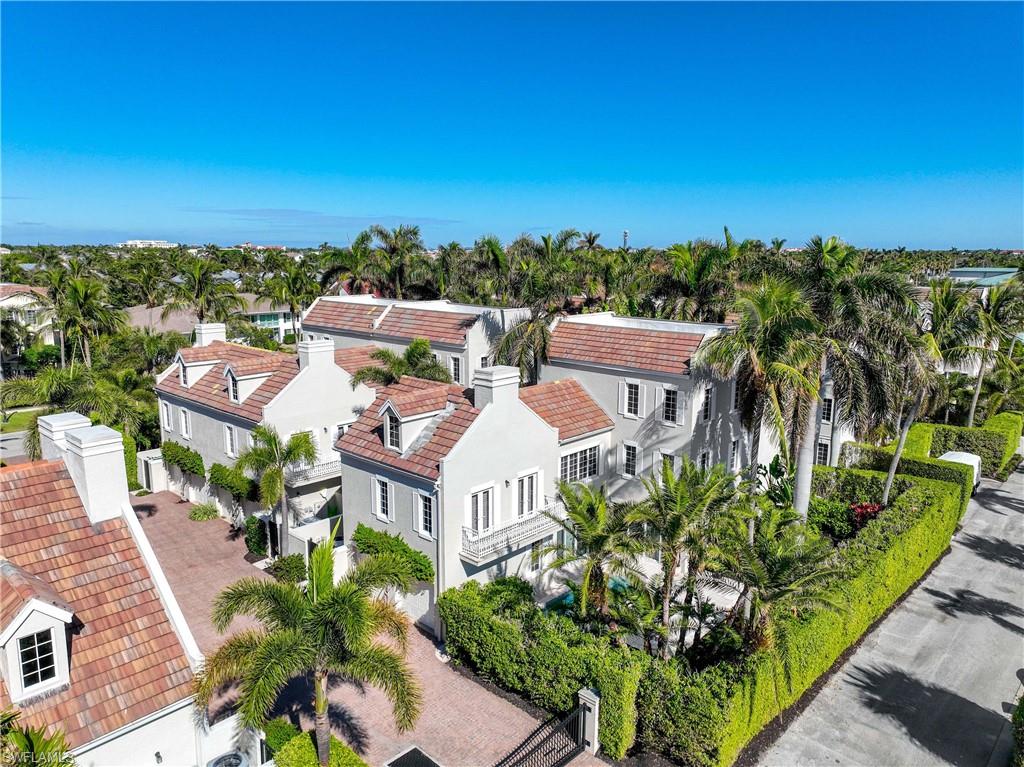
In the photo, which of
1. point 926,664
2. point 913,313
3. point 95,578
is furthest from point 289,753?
point 913,313

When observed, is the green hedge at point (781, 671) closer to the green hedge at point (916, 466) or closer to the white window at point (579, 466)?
the green hedge at point (916, 466)

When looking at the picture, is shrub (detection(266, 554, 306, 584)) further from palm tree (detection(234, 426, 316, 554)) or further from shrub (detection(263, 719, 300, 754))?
shrub (detection(263, 719, 300, 754))

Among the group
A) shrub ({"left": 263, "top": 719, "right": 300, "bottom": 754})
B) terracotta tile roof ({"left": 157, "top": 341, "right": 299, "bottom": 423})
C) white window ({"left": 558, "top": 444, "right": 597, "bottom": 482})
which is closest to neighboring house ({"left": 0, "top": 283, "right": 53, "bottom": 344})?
terracotta tile roof ({"left": 157, "top": 341, "right": 299, "bottom": 423})

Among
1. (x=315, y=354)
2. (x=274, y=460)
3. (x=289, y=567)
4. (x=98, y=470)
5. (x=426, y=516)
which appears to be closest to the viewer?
(x=98, y=470)

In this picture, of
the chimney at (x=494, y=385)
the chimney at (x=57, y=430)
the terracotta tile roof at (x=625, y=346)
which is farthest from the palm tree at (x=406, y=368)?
the chimney at (x=57, y=430)

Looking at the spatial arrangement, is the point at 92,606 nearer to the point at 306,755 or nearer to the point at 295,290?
the point at 306,755

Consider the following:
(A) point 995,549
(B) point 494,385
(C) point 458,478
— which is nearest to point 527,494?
(C) point 458,478
